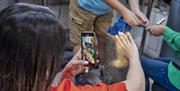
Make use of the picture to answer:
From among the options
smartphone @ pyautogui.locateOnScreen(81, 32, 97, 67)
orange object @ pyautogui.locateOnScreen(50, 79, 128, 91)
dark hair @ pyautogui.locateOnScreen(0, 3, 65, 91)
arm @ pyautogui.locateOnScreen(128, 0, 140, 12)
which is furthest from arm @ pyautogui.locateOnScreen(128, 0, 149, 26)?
dark hair @ pyautogui.locateOnScreen(0, 3, 65, 91)

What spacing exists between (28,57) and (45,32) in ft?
0.27

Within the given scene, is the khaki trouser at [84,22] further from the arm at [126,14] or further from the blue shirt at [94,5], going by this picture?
the arm at [126,14]

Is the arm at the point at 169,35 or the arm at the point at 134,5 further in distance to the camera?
the arm at the point at 134,5

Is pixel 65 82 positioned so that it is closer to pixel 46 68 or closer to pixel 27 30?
pixel 46 68

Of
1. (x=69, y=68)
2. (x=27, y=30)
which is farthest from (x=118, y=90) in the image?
(x=27, y=30)

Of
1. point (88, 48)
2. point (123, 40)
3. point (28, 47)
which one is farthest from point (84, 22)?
point (28, 47)

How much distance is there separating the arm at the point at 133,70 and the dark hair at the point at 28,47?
37 cm

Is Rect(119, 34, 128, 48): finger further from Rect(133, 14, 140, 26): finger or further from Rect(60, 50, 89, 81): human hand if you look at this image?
Rect(133, 14, 140, 26): finger

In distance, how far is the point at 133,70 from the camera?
1.27 m

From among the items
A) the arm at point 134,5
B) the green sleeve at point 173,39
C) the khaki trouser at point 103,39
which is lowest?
the khaki trouser at point 103,39

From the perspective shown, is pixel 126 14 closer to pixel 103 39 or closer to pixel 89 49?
pixel 103 39

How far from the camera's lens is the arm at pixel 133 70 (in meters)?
1.22

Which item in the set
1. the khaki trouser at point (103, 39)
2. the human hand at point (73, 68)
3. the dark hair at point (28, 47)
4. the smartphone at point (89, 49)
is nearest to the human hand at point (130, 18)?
the khaki trouser at point (103, 39)

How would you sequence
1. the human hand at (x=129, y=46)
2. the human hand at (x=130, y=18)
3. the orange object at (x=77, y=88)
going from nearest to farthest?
the orange object at (x=77, y=88) < the human hand at (x=129, y=46) < the human hand at (x=130, y=18)
